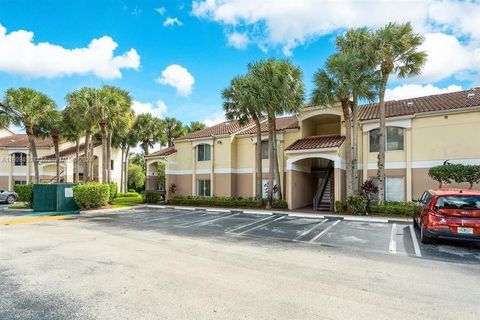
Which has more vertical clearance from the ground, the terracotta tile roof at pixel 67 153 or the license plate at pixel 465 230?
the terracotta tile roof at pixel 67 153

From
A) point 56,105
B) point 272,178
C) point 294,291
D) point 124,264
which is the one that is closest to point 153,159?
point 56,105

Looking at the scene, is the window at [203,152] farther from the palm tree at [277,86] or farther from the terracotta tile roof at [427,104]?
the terracotta tile roof at [427,104]

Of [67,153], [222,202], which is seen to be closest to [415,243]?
[222,202]

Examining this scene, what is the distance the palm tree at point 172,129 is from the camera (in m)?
39.1

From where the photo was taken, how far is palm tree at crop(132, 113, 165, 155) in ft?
120

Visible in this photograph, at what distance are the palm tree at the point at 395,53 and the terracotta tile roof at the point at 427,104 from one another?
256 centimetres

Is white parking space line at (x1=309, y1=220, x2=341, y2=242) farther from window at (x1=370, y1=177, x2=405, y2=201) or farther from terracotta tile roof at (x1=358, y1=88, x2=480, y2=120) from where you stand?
terracotta tile roof at (x1=358, y1=88, x2=480, y2=120)

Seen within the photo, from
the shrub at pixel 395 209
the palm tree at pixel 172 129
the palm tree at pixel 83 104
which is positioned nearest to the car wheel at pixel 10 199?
the palm tree at pixel 83 104

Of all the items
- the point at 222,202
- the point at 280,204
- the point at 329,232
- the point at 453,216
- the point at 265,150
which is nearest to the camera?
the point at 453,216

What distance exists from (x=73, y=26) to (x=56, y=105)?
38.6 feet

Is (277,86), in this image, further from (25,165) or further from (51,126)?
(25,165)

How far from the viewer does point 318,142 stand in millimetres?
20016

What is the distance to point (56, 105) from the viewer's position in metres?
26.2

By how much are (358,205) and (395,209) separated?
1.80 metres
